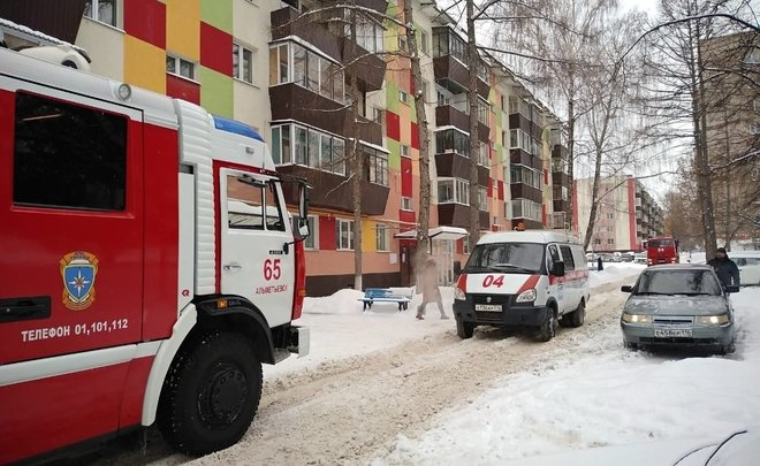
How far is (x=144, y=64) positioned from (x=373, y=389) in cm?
1218

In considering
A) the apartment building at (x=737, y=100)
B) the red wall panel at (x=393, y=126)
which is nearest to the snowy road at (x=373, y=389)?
the apartment building at (x=737, y=100)

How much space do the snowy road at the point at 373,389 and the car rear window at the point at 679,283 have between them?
1.41 meters

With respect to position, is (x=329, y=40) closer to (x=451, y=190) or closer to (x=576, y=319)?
(x=451, y=190)

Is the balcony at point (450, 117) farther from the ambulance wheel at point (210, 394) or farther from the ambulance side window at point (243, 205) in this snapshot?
the ambulance wheel at point (210, 394)

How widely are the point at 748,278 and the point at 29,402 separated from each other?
84.5ft

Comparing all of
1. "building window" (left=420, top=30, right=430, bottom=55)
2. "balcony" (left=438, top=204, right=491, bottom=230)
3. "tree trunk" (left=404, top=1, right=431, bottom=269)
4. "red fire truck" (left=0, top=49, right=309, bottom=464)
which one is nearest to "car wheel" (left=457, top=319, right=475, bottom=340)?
"tree trunk" (left=404, top=1, right=431, bottom=269)

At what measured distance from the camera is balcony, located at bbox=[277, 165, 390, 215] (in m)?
18.5

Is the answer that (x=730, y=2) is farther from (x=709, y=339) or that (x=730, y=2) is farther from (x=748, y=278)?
(x=748, y=278)

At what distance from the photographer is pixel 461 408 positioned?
5891 mm

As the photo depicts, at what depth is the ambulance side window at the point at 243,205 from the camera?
5.09 meters

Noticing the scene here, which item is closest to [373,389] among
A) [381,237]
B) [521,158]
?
[381,237]

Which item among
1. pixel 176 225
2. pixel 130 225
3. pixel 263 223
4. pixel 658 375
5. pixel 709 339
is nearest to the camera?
pixel 130 225

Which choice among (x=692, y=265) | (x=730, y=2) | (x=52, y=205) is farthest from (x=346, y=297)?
(x=52, y=205)

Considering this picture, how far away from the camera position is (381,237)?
2538cm
